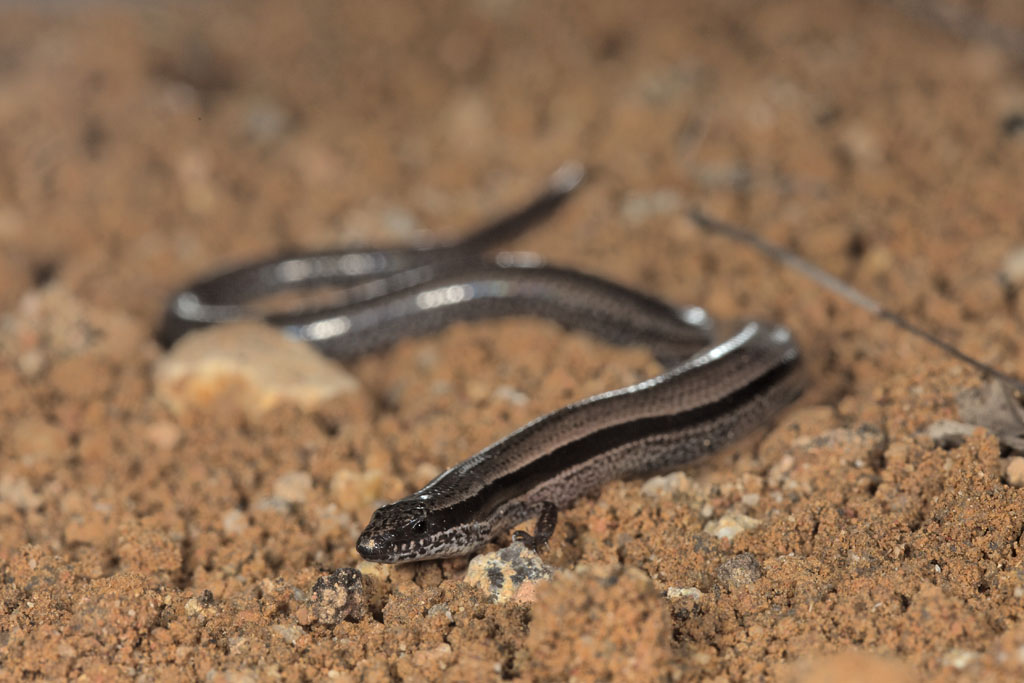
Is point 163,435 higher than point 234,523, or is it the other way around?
point 234,523

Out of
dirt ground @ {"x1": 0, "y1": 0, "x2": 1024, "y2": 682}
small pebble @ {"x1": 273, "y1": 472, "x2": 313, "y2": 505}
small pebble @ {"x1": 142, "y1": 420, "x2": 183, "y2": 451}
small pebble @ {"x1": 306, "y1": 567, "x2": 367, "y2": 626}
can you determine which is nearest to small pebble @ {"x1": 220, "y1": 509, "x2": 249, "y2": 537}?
dirt ground @ {"x1": 0, "y1": 0, "x2": 1024, "y2": 682}

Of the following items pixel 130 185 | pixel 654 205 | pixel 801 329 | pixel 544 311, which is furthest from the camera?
pixel 130 185

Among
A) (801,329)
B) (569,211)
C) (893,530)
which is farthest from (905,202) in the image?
(893,530)

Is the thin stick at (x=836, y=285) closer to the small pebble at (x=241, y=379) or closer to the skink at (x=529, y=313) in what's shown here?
the skink at (x=529, y=313)

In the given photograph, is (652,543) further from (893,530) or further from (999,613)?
(999,613)

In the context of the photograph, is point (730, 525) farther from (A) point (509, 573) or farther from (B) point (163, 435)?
(B) point (163, 435)

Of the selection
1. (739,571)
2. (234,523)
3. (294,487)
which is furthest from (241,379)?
(739,571)
